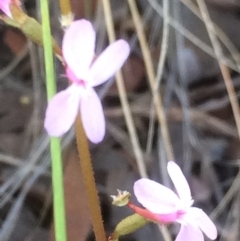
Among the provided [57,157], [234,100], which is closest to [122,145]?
[234,100]

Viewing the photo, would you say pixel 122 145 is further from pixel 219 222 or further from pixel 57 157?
pixel 57 157

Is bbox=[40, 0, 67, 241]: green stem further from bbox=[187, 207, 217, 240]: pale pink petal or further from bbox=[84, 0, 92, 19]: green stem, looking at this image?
bbox=[84, 0, 92, 19]: green stem

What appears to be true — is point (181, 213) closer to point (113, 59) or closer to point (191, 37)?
point (113, 59)

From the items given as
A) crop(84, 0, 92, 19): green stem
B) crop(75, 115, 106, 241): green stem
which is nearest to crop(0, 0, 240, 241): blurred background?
crop(84, 0, 92, 19): green stem

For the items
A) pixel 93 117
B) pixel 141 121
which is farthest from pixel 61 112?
pixel 141 121

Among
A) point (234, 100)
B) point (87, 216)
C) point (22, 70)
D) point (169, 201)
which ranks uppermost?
point (22, 70)

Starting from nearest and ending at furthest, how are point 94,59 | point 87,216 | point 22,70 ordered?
point 94,59
point 87,216
point 22,70
